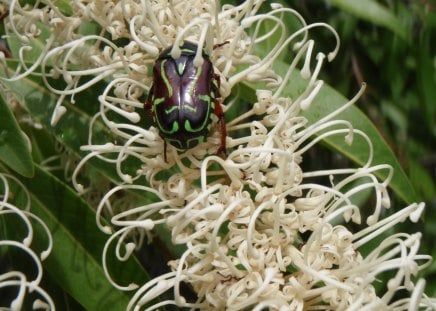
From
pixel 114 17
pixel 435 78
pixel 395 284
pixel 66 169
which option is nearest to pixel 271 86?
pixel 114 17

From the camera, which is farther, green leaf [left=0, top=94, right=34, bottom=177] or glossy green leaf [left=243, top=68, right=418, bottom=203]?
glossy green leaf [left=243, top=68, right=418, bottom=203]

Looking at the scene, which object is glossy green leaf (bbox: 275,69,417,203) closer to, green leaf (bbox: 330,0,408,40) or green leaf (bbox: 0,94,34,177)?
green leaf (bbox: 330,0,408,40)

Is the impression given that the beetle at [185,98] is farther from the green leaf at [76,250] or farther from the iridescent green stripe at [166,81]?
the green leaf at [76,250]

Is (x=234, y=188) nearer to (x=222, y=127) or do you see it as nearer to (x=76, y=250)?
(x=222, y=127)

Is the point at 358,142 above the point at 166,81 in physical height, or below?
below

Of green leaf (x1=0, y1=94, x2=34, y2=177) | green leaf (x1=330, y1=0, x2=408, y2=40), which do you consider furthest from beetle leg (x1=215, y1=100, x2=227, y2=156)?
green leaf (x1=330, y1=0, x2=408, y2=40)

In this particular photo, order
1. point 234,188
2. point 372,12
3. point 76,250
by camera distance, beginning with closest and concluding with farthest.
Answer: point 234,188 < point 76,250 < point 372,12

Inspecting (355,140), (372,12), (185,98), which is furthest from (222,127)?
(372,12)
